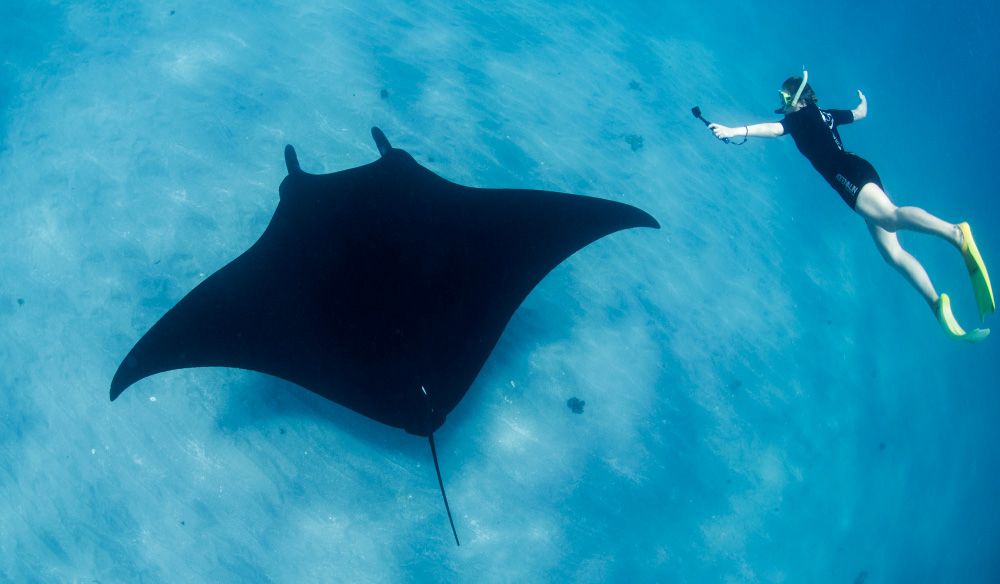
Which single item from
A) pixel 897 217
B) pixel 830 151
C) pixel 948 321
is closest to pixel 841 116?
pixel 830 151

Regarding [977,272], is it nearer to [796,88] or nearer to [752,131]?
[752,131]

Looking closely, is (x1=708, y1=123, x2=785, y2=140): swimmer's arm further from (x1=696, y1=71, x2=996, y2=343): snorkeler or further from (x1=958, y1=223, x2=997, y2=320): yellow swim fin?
(x1=958, y1=223, x2=997, y2=320): yellow swim fin

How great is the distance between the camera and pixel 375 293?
3.34 m

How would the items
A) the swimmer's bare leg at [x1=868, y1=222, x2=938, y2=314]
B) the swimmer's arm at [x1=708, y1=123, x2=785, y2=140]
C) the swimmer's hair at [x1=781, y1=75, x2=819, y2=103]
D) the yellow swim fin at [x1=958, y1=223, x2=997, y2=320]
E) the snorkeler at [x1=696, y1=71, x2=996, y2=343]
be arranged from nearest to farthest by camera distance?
the yellow swim fin at [x1=958, y1=223, x2=997, y2=320] → the snorkeler at [x1=696, y1=71, x2=996, y2=343] → the swimmer's arm at [x1=708, y1=123, x2=785, y2=140] → the swimmer's bare leg at [x1=868, y1=222, x2=938, y2=314] → the swimmer's hair at [x1=781, y1=75, x2=819, y2=103]

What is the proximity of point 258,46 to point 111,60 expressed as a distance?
2.16 m

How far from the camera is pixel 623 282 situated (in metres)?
5.96

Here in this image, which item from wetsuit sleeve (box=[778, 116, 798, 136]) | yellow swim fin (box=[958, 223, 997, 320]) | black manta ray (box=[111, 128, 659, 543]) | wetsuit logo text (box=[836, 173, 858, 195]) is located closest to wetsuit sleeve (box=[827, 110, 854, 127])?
wetsuit sleeve (box=[778, 116, 798, 136])

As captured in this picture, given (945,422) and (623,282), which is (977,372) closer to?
(945,422)

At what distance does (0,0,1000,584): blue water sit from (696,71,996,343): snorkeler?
2.08 meters

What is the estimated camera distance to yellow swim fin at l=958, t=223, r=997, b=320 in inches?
149

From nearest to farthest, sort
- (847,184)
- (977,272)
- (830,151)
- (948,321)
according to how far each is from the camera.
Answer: (977,272) < (948,321) < (847,184) < (830,151)

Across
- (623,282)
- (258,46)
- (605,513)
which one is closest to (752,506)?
(605,513)

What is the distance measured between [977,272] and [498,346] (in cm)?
456

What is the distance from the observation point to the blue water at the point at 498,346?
4.70m
